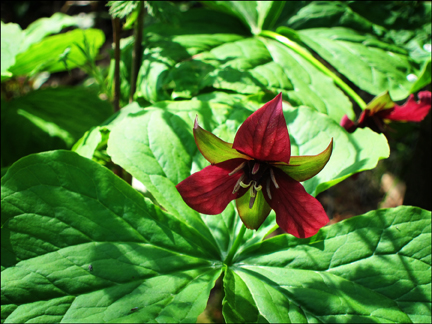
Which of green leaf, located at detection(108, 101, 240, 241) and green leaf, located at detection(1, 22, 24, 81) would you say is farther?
green leaf, located at detection(1, 22, 24, 81)

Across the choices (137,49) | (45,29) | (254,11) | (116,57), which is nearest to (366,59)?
(254,11)

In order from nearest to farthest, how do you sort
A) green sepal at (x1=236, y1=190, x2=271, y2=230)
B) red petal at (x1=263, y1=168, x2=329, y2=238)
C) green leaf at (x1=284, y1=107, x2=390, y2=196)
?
red petal at (x1=263, y1=168, x2=329, y2=238), green sepal at (x1=236, y1=190, x2=271, y2=230), green leaf at (x1=284, y1=107, x2=390, y2=196)

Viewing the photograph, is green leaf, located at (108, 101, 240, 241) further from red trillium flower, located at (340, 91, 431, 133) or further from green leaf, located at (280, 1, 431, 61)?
green leaf, located at (280, 1, 431, 61)

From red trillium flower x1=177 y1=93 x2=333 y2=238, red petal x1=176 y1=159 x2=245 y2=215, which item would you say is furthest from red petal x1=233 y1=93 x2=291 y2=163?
red petal x1=176 y1=159 x2=245 y2=215

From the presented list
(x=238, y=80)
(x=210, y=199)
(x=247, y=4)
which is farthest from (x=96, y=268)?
(x=247, y=4)

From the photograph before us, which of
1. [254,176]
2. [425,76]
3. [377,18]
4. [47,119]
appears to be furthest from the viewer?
[377,18]

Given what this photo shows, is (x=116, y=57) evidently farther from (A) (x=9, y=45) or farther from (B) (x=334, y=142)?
(B) (x=334, y=142)

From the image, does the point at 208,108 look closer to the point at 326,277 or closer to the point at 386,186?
the point at 326,277
